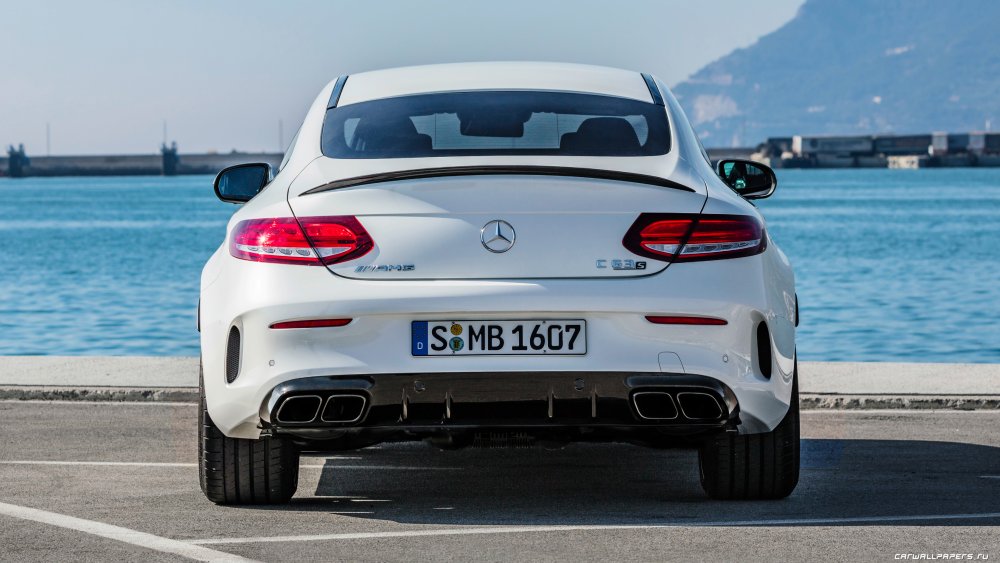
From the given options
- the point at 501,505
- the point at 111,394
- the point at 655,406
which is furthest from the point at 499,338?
the point at 111,394

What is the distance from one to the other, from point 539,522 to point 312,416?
2.87 ft

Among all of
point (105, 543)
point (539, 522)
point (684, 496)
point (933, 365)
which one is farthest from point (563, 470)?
point (933, 365)

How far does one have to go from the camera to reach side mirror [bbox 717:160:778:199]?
616cm

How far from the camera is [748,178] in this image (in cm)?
623

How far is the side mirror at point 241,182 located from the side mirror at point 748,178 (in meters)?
1.82

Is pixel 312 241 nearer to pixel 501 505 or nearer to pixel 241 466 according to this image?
pixel 241 466

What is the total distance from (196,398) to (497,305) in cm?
479

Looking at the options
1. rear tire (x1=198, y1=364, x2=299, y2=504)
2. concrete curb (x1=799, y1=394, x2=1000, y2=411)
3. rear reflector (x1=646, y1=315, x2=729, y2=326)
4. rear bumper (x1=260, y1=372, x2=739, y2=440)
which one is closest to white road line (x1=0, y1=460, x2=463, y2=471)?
rear tire (x1=198, y1=364, x2=299, y2=504)

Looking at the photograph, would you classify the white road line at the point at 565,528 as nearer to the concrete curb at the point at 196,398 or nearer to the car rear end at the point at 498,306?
the car rear end at the point at 498,306

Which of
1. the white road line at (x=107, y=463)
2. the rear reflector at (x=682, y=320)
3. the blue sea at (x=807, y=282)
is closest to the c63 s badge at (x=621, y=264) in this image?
the rear reflector at (x=682, y=320)

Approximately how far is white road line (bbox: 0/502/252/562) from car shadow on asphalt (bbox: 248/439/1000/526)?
0.70 m

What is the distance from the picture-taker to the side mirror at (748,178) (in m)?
6.16

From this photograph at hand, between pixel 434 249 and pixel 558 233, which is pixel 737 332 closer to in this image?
pixel 558 233

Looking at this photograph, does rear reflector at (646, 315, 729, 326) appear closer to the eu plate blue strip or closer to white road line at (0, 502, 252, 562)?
the eu plate blue strip
